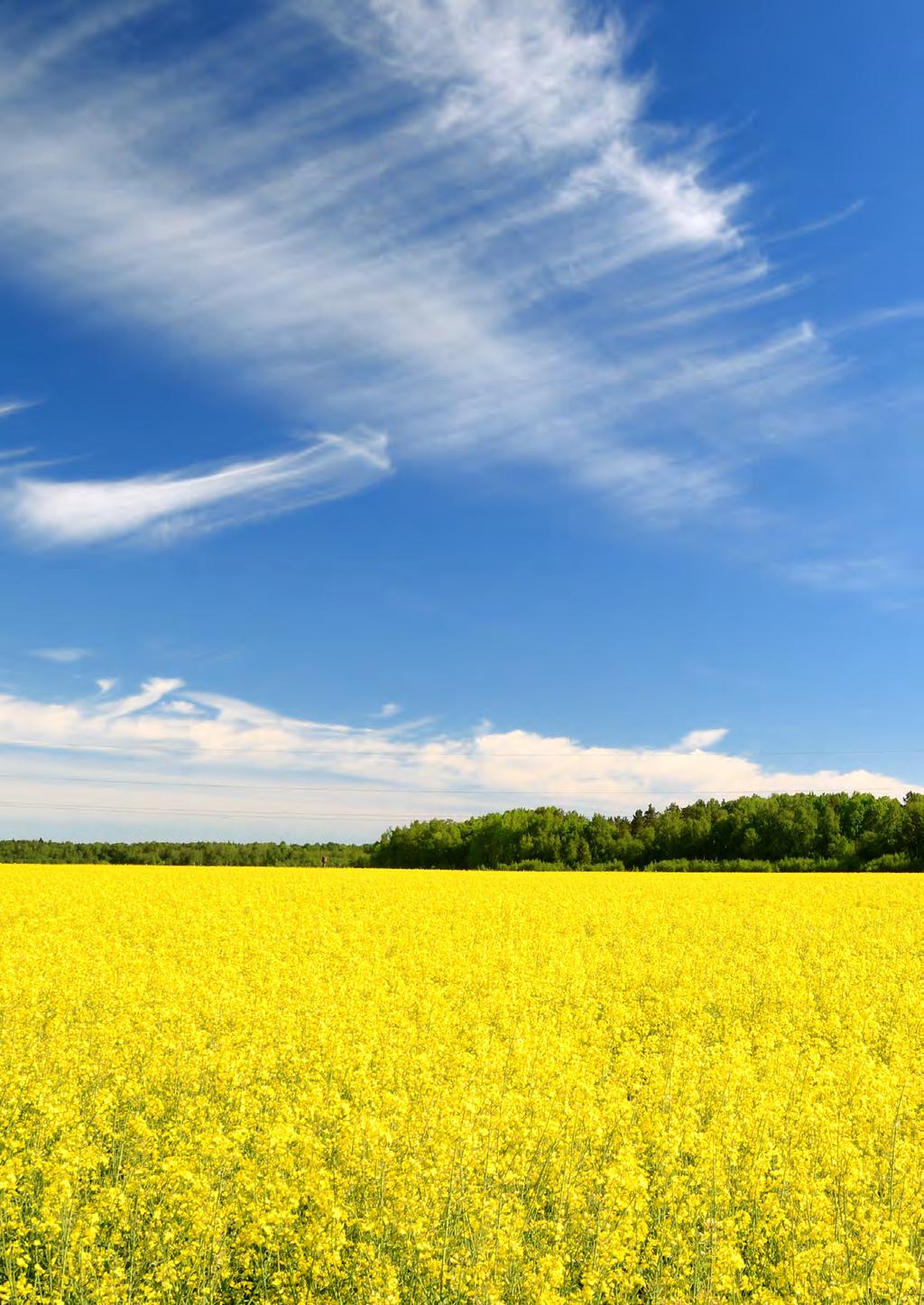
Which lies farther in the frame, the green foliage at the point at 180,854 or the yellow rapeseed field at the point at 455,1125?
the green foliage at the point at 180,854

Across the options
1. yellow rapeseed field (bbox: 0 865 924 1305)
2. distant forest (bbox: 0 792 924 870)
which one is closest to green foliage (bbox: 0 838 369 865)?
distant forest (bbox: 0 792 924 870)

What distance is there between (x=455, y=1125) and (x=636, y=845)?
77892mm

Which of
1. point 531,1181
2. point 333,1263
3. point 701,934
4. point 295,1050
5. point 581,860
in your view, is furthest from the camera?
point 581,860

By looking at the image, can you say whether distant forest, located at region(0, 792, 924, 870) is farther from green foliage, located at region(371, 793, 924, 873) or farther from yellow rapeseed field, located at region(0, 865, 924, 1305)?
yellow rapeseed field, located at region(0, 865, 924, 1305)

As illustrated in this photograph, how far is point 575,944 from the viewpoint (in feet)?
73.1

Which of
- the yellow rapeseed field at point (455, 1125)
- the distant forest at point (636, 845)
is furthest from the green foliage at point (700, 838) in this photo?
the yellow rapeseed field at point (455, 1125)

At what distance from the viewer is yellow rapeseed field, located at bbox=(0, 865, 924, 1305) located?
23.4 feet

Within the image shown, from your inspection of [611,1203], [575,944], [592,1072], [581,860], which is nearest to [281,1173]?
[611,1203]

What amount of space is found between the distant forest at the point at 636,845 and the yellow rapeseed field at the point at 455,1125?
2070 inches

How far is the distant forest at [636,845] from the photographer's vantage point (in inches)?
2758

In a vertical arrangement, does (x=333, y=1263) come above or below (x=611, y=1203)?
below

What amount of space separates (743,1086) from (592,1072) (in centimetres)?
186

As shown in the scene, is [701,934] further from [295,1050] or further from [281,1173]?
[281,1173]

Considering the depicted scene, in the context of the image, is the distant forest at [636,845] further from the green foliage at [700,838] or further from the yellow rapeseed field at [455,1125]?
the yellow rapeseed field at [455,1125]
